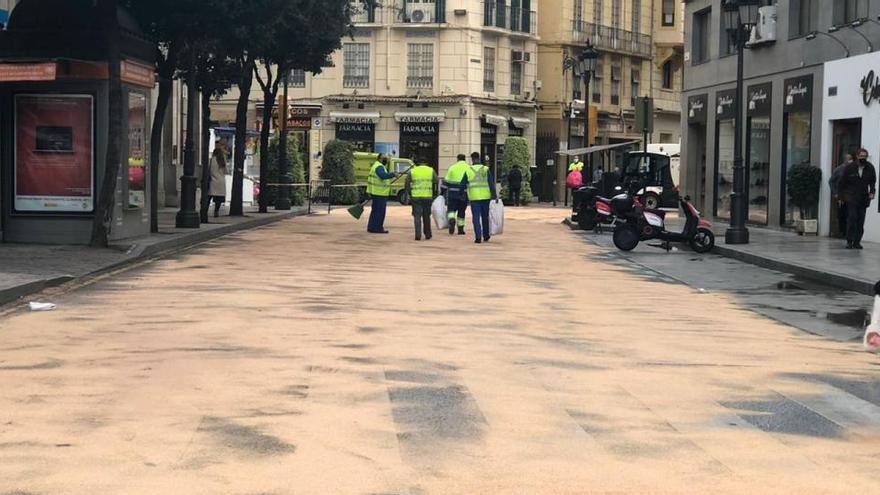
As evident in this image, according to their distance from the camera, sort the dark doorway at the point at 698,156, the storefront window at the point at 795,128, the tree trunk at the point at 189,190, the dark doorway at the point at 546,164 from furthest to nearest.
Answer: the dark doorway at the point at 546,164 → the dark doorway at the point at 698,156 → the storefront window at the point at 795,128 → the tree trunk at the point at 189,190

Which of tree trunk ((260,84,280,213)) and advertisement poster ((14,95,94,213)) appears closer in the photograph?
advertisement poster ((14,95,94,213))

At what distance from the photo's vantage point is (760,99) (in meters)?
34.8

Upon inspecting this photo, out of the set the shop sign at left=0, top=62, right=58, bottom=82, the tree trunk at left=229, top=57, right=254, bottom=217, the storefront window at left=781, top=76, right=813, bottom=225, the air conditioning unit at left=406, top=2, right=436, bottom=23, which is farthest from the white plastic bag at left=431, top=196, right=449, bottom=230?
the air conditioning unit at left=406, top=2, right=436, bottom=23

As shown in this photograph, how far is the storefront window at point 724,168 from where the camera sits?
37844 mm

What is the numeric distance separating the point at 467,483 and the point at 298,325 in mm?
6145

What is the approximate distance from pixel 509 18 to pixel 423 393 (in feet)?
192

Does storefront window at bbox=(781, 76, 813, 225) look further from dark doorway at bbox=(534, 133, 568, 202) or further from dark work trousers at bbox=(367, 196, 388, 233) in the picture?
dark doorway at bbox=(534, 133, 568, 202)

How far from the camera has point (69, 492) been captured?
609cm

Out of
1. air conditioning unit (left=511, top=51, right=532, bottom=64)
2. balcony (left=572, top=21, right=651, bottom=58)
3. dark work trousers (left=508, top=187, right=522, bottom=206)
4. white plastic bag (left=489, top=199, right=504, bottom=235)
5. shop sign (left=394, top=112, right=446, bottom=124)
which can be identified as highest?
balcony (left=572, top=21, right=651, bottom=58)

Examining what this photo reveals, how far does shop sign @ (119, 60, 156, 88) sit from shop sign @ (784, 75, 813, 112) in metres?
14.7

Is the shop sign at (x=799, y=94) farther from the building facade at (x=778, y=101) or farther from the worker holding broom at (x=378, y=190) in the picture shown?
the worker holding broom at (x=378, y=190)

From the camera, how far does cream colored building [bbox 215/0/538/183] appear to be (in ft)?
208

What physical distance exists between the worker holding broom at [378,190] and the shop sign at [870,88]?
944 cm

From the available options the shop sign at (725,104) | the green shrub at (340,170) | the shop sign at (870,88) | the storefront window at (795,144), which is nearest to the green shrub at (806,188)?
the storefront window at (795,144)
